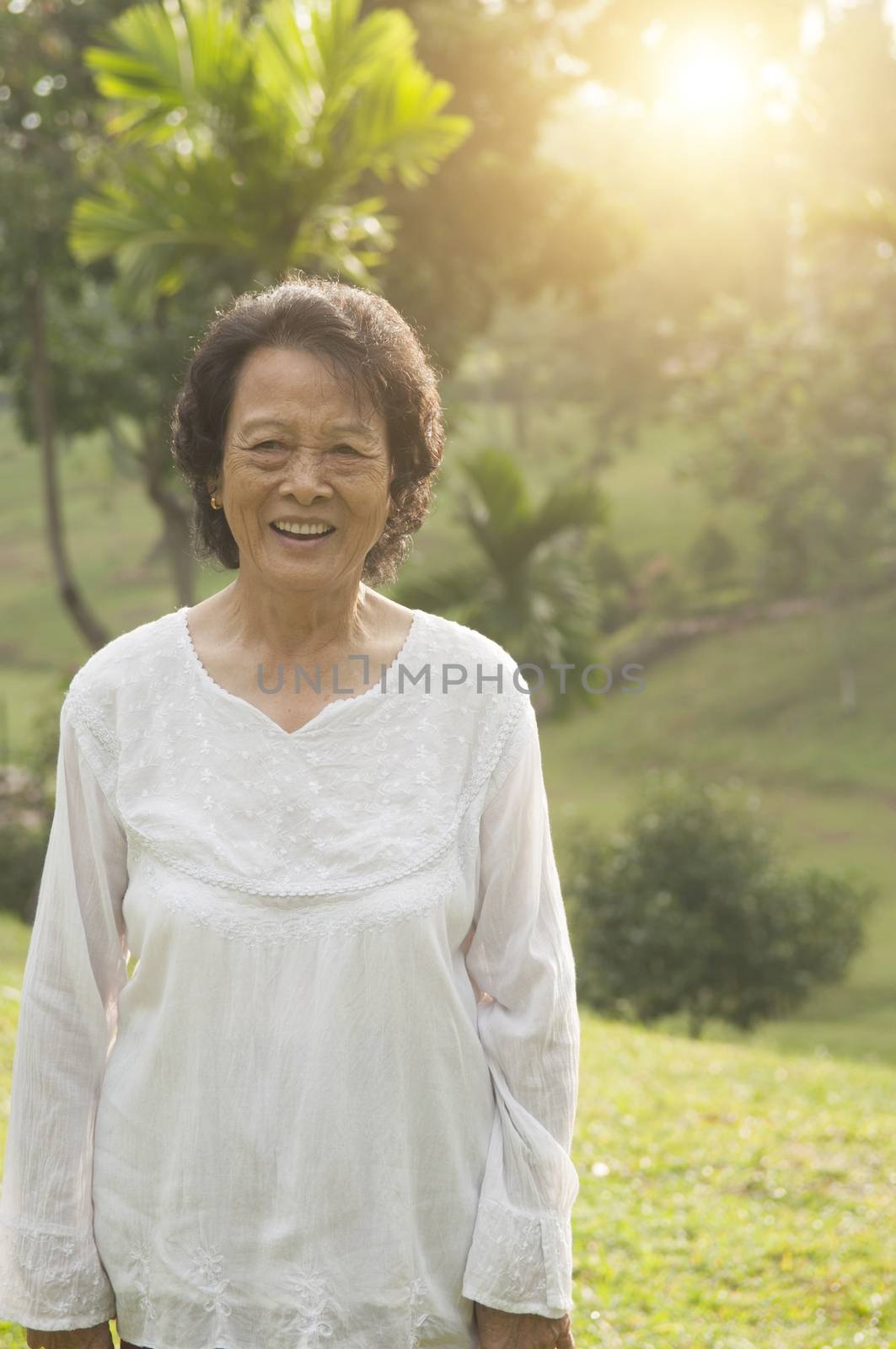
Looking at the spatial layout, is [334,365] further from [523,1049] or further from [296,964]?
[523,1049]

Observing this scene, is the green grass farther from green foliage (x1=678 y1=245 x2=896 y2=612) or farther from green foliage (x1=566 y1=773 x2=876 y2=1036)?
green foliage (x1=678 y1=245 x2=896 y2=612)

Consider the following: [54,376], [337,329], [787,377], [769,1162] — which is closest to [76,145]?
[54,376]

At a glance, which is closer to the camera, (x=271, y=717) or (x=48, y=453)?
(x=271, y=717)

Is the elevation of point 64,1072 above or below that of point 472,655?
below

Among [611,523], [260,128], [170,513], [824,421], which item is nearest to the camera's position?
[260,128]

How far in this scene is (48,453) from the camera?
11.7 metres

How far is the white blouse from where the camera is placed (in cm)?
184

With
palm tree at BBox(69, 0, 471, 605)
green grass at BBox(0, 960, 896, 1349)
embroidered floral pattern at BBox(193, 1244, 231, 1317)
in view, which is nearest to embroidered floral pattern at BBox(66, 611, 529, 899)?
embroidered floral pattern at BBox(193, 1244, 231, 1317)

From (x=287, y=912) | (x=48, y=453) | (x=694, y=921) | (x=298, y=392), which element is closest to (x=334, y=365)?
(x=298, y=392)

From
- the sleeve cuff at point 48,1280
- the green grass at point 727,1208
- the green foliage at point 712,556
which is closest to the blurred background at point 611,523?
the green grass at point 727,1208

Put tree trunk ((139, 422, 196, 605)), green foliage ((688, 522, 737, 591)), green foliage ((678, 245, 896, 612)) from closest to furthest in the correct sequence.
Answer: tree trunk ((139, 422, 196, 605)), green foliage ((678, 245, 896, 612)), green foliage ((688, 522, 737, 591))

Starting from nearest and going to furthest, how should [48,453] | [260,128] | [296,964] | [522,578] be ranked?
[296,964] → [260,128] → [522,578] → [48,453]

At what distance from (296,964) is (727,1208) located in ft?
12.6

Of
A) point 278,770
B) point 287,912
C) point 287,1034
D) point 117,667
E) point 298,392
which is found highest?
point 298,392
